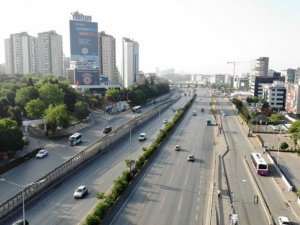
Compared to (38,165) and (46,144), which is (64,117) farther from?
(38,165)

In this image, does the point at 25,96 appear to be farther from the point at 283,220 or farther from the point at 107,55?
the point at 107,55

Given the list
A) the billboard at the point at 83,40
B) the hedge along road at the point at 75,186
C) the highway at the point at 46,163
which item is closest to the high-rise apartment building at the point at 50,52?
the billboard at the point at 83,40

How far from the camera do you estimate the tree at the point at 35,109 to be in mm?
61156

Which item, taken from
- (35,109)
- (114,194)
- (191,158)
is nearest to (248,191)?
(191,158)

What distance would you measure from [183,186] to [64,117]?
2992 centimetres

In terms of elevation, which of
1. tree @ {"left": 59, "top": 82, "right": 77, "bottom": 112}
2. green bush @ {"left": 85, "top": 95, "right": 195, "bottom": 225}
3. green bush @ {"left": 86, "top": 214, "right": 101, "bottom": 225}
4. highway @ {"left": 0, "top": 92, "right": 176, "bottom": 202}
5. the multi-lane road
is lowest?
the multi-lane road

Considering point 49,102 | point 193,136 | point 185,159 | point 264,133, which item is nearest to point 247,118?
point 264,133

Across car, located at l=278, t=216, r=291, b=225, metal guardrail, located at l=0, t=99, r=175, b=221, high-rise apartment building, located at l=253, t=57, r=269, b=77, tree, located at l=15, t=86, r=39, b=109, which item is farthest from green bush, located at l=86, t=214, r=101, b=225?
high-rise apartment building, located at l=253, t=57, r=269, b=77

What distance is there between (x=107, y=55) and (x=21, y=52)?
138 ft

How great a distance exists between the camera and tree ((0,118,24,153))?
1625 inches

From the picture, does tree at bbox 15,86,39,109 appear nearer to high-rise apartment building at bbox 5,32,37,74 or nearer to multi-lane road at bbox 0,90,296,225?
multi-lane road at bbox 0,90,296,225

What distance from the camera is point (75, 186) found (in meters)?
34.3

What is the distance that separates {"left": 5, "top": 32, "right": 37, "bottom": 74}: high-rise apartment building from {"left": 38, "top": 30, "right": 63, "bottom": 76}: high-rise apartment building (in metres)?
3.14

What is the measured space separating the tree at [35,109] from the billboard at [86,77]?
4463 centimetres
